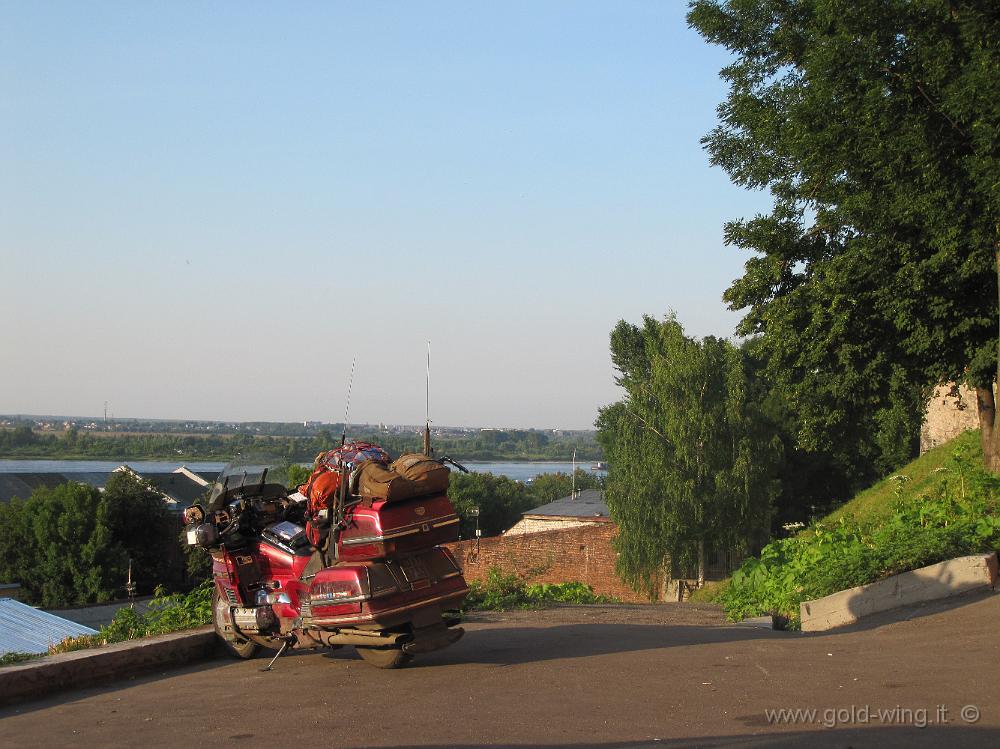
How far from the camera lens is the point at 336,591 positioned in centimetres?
771

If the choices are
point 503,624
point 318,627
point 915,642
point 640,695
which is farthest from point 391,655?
point 915,642

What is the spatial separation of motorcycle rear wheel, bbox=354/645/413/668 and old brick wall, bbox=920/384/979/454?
961 inches

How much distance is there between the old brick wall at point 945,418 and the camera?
2900 cm

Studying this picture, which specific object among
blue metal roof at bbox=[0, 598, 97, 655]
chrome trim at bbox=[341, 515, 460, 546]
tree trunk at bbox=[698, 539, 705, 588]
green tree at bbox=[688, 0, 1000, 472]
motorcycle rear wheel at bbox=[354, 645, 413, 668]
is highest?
green tree at bbox=[688, 0, 1000, 472]

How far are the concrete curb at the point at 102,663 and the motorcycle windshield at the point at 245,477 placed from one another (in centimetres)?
131

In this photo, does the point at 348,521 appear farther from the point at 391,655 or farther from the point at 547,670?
the point at 547,670

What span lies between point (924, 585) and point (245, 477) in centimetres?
767

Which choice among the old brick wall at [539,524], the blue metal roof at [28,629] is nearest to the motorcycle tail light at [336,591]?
the blue metal roof at [28,629]

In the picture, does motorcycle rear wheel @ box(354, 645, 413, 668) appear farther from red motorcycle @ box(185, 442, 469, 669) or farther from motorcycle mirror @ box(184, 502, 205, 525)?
motorcycle mirror @ box(184, 502, 205, 525)

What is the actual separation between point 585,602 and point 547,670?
7018mm

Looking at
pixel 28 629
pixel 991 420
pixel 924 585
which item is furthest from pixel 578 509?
pixel 924 585

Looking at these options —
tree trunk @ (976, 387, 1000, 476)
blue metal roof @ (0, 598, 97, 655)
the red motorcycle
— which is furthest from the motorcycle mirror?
tree trunk @ (976, 387, 1000, 476)

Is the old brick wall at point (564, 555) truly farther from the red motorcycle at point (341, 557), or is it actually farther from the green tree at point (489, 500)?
the green tree at point (489, 500)

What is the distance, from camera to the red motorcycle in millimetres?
7723
